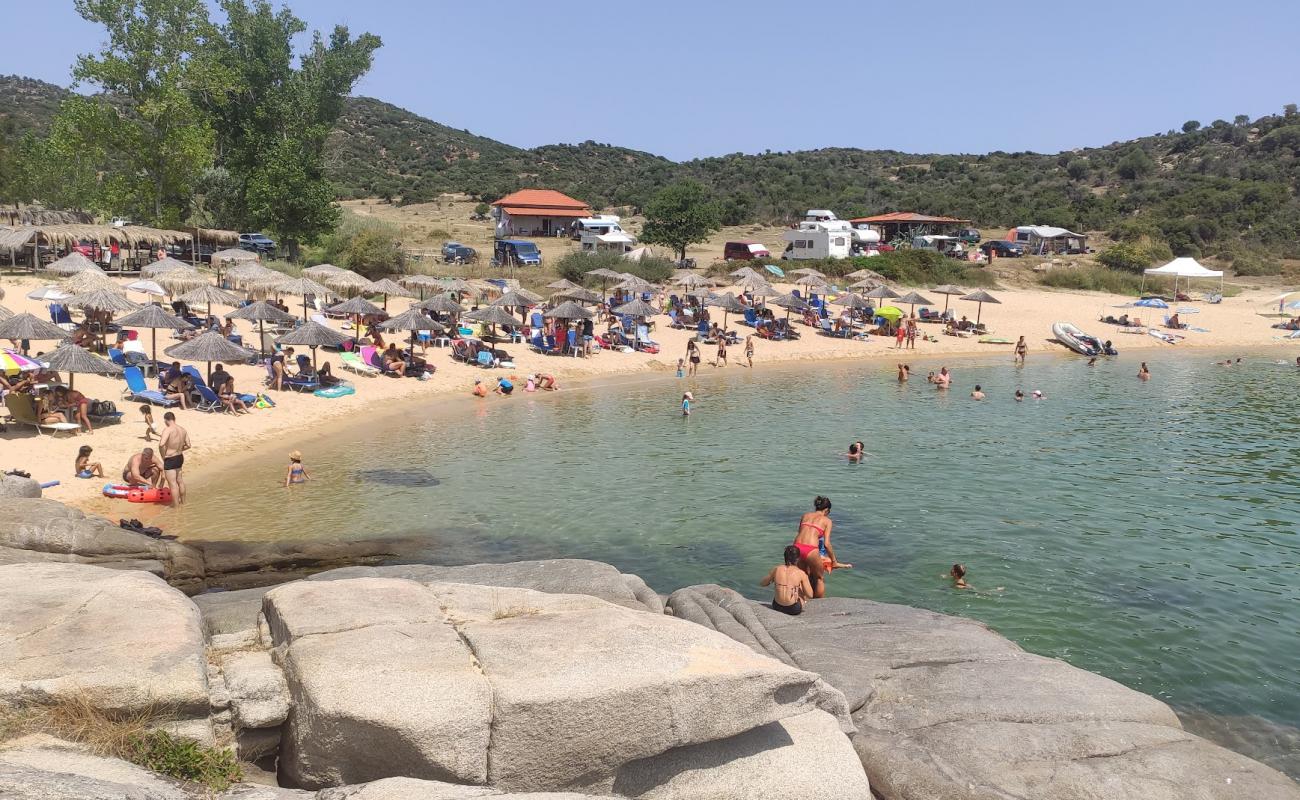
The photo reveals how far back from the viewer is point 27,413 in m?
16.1

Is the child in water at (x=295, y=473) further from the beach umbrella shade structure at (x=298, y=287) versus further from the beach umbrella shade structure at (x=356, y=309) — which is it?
the beach umbrella shade structure at (x=356, y=309)

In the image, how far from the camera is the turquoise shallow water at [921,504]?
10750mm

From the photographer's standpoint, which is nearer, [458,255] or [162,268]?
[162,268]

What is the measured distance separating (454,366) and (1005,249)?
147 feet

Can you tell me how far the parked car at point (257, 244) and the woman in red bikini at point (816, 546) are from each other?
37.3 metres

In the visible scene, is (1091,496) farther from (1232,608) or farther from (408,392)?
(408,392)

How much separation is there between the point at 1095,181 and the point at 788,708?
3907 inches

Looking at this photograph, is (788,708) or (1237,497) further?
(1237,497)

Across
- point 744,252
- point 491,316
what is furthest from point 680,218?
point 491,316

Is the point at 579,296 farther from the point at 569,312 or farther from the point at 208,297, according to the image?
the point at 208,297

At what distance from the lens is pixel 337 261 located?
131 feet

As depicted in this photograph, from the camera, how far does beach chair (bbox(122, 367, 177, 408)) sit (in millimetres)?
18500

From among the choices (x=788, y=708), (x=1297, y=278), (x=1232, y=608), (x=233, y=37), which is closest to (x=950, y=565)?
(x=1232, y=608)

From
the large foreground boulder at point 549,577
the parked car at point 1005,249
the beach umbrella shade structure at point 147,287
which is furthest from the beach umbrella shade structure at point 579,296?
the parked car at point 1005,249
